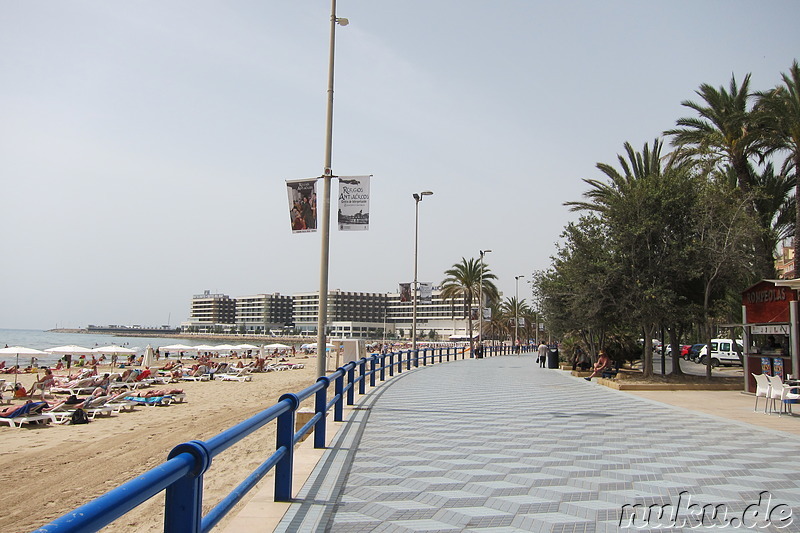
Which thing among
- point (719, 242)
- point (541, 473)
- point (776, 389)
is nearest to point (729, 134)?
point (719, 242)

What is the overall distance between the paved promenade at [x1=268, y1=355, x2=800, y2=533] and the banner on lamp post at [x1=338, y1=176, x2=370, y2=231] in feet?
13.0

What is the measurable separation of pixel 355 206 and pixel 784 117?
18.0m

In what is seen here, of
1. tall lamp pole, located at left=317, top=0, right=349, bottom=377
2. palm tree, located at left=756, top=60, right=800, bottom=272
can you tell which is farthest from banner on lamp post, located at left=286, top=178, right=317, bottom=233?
palm tree, located at left=756, top=60, right=800, bottom=272

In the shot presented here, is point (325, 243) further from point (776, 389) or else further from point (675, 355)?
point (675, 355)

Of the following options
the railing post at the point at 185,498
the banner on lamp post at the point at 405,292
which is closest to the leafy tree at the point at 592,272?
the banner on lamp post at the point at 405,292

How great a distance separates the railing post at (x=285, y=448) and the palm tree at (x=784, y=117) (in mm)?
23634

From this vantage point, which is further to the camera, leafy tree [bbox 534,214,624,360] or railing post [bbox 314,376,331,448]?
leafy tree [bbox 534,214,624,360]

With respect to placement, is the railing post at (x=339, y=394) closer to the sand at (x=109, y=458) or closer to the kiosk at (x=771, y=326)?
the sand at (x=109, y=458)

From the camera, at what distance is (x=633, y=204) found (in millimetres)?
19844

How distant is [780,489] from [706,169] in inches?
723

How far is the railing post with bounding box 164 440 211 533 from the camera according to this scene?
104 inches

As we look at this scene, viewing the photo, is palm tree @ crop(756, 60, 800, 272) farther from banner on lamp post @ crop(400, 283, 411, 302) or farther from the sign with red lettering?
banner on lamp post @ crop(400, 283, 411, 302)

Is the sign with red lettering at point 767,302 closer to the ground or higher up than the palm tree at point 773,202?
closer to the ground

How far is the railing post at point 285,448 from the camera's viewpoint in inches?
199
